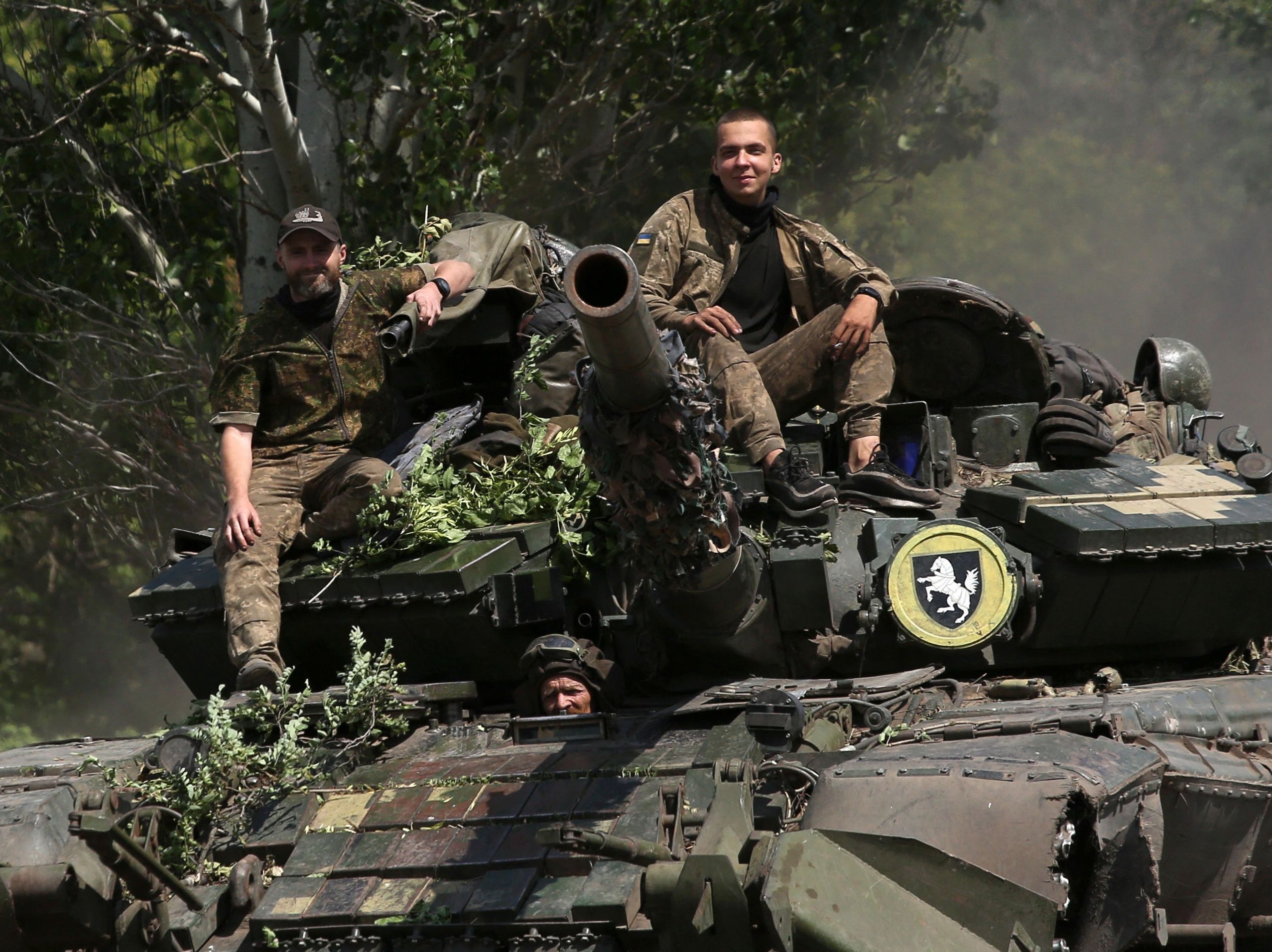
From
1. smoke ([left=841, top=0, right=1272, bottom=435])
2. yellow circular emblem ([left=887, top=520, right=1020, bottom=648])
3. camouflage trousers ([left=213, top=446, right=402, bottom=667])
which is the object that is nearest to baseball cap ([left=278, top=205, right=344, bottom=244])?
camouflage trousers ([left=213, top=446, right=402, bottom=667])

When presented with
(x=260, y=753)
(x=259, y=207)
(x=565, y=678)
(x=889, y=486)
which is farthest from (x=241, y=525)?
(x=259, y=207)

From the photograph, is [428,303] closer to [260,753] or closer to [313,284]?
[313,284]

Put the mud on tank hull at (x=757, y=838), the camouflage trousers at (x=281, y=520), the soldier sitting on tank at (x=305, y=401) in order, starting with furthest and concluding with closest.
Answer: the soldier sitting on tank at (x=305, y=401), the camouflage trousers at (x=281, y=520), the mud on tank hull at (x=757, y=838)

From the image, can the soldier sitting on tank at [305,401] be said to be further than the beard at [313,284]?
No

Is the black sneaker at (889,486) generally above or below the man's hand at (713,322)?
below

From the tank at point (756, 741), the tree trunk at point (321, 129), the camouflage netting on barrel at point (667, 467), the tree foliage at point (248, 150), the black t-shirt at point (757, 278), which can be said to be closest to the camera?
the tank at point (756, 741)

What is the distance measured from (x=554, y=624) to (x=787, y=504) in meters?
1.19

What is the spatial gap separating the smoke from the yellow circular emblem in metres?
17.4

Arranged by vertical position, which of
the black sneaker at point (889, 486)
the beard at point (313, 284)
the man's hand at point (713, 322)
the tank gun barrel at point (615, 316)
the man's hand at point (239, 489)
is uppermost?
the beard at point (313, 284)

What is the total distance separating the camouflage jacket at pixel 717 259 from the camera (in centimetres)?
803

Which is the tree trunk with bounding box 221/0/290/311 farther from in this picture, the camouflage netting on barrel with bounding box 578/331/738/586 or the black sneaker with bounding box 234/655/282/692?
the camouflage netting on barrel with bounding box 578/331/738/586

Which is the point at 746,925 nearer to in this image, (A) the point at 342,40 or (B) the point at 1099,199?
(A) the point at 342,40

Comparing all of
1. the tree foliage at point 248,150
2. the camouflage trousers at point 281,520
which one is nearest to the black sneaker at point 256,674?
the camouflage trousers at point 281,520

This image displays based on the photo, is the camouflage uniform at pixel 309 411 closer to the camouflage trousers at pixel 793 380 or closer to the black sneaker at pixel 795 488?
the camouflage trousers at pixel 793 380
